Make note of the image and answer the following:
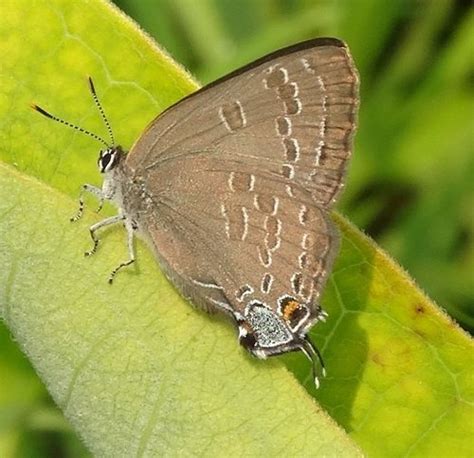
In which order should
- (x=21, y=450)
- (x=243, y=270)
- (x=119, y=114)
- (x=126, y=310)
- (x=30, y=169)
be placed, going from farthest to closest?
(x=21, y=450) → (x=243, y=270) → (x=119, y=114) → (x=30, y=169) → (x=126, y=310)

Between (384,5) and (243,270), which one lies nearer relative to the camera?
(243,270)

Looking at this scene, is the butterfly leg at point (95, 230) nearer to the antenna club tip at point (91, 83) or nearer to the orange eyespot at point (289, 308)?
the antenna club tip at point (91, 83)

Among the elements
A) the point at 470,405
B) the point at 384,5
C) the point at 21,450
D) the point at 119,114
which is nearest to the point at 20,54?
the point at 119,114

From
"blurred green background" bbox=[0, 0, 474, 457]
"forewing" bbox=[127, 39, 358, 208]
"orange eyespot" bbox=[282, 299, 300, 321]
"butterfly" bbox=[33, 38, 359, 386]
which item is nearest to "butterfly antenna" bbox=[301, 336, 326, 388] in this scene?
"butterfly" bbox=[33, 38, 359, 386]

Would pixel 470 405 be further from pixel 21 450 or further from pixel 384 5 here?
pixel 384 5

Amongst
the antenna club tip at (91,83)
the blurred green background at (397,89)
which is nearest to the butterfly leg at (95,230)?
the antenna club tip at (91,83)

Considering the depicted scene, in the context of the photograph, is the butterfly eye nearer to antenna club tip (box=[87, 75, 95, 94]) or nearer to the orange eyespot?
antenna club tip (box=[87, 75, 95, 94])

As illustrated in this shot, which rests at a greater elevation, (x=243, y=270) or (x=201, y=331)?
(x=201, y=331)
